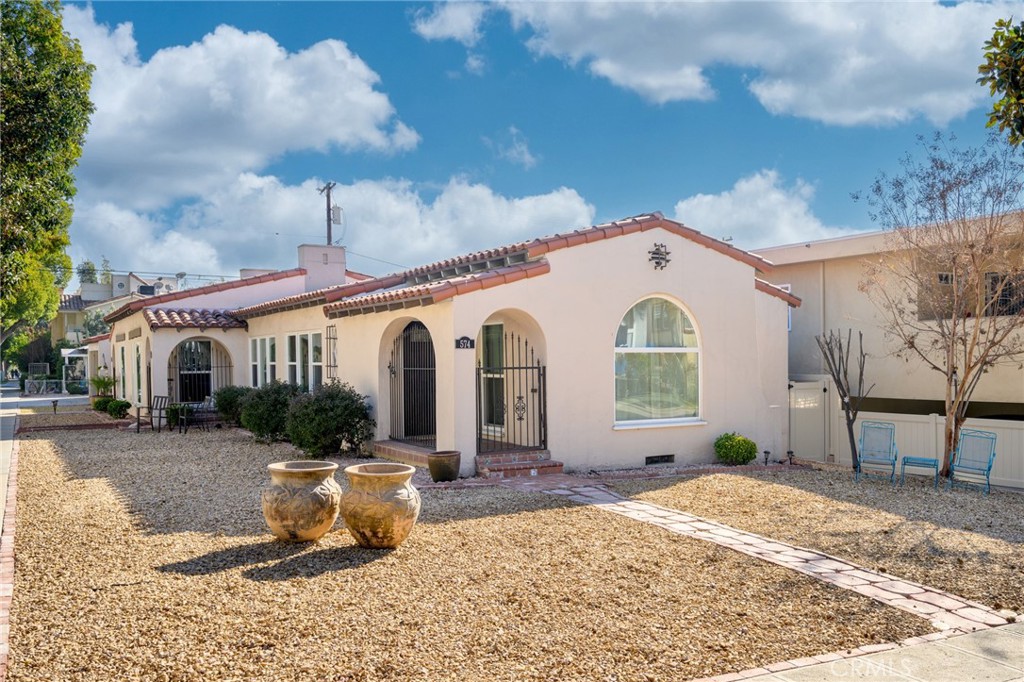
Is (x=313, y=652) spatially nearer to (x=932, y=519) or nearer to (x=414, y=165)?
(x=932, y=519)

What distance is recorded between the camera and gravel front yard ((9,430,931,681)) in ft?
16.9

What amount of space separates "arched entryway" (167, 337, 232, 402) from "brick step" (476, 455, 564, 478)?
13.9m

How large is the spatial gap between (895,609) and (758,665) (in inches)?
69.0

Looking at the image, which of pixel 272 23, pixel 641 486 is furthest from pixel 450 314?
pixel 272 23

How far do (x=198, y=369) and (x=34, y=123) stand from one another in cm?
1185

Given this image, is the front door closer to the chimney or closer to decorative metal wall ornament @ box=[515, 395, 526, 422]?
decorative metal wall ornament @ box=[515, 395, 526, 422]

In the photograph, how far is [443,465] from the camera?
12.0 m

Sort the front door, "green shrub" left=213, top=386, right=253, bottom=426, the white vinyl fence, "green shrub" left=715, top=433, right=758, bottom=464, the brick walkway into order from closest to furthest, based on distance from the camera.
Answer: the brick walkway < the white vinyl fence < "green shrub" left=715, top=433, right=758, bottom=464 < the front door < "green shrub" left=213, top=386, right=253, bottom=426

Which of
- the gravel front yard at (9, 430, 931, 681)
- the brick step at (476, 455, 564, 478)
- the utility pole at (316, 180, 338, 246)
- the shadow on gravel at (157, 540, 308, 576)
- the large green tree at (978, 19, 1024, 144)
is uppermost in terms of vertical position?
the utility pole at (316, 180, 338, 246)

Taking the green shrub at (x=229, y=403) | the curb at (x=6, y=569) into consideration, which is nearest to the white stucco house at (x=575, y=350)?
the green shrub at (x=229, y=403)

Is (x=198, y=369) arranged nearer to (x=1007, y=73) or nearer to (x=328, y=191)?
(x=328, y=191)

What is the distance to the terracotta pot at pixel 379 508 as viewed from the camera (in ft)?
25.4

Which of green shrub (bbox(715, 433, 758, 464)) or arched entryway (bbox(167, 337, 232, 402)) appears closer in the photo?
green shrub (bbox(715, 433, 758, 464))

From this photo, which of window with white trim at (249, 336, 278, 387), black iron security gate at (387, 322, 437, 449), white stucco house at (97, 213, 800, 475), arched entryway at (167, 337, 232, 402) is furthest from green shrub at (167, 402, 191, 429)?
black iron security gate at (387, 322, 437, 449)
